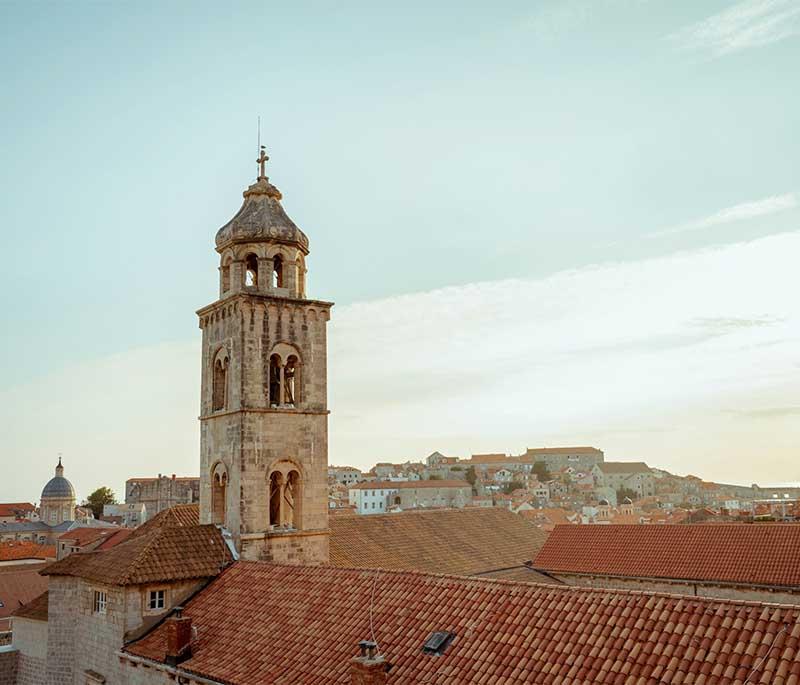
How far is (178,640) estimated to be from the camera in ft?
48.4

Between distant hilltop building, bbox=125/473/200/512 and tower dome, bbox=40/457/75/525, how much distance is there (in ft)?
33.1

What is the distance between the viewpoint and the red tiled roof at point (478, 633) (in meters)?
8.97

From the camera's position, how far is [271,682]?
12.1 m

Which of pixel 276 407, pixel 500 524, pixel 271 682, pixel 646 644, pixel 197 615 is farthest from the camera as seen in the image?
pixel 500 524

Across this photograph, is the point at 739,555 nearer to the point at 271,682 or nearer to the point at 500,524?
the point at 500,524

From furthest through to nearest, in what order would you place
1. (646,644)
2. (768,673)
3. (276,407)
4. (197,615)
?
1. (276,407)
2. (197,615)
3. (646,644)
4. (768,673)

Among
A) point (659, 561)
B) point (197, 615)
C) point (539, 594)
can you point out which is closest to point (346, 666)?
point (539, 594)

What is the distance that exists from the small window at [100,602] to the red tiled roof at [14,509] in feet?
378

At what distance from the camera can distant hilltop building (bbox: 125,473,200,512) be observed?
9831 cm

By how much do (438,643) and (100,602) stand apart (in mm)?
10275

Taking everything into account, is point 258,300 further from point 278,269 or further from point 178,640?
point 178,640

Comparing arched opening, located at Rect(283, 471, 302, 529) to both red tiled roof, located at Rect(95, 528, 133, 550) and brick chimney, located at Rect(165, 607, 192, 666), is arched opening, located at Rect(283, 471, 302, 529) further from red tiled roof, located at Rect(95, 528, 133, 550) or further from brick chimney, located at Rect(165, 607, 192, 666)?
red tiled roof, located at Rect(95, 528, 133, 550)

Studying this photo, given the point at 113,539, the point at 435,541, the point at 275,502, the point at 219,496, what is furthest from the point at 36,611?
the point at 113,539

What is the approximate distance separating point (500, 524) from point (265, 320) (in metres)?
17.7
